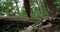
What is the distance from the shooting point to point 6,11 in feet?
18.9

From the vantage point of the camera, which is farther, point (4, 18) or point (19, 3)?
point (19, 3)

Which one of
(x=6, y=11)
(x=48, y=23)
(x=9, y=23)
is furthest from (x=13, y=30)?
(x=6, y=11)

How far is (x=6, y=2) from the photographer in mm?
5766

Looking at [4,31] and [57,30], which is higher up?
[57,30]

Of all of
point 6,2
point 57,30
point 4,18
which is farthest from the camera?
point 6,2

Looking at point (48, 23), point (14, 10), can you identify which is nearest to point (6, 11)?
point (14, 10)

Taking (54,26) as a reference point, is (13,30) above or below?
below

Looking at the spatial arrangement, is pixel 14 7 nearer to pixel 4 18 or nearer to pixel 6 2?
pixel 6 2

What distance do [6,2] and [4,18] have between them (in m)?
3.55

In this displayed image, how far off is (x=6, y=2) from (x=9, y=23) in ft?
11.5

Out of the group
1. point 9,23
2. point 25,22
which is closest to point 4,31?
point 9,23

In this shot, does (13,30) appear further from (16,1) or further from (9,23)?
(16,1)

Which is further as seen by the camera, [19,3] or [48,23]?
[19,3]

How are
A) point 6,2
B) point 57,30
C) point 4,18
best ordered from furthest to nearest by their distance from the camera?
point 6,2, point 4,18, point 57,30
